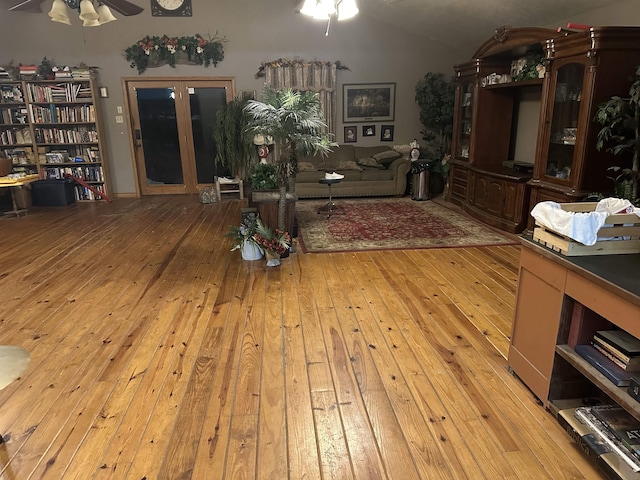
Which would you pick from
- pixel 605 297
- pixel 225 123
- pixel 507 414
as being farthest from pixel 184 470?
pixel 225 123

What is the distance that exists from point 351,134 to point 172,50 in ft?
10.9

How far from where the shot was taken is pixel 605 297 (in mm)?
1699

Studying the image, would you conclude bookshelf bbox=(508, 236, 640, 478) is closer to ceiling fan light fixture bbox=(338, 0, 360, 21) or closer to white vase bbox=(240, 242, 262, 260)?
ceiling fan light fixture bbox=(338, 0, 360, 21)

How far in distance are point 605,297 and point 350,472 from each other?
122 cm

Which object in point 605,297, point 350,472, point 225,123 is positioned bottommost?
point 350,472

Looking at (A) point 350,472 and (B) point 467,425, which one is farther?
(B) point 467,425

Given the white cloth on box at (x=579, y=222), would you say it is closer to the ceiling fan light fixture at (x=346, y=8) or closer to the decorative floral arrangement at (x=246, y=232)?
the ceiling fan light fixture at (x=346, y=8)

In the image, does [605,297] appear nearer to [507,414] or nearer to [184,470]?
[507,414]

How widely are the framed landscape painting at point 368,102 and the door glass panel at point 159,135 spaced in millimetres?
3047

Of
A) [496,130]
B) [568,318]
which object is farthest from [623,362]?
[496,130]

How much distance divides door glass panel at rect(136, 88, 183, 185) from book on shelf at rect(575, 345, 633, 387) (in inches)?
287

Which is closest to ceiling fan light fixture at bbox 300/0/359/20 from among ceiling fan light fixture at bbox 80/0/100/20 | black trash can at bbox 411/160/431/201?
ceiling fan light fixture at bbox 80/0/100/20

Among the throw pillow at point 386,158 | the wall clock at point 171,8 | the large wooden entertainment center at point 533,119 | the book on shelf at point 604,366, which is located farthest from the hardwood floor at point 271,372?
the wall clock at point 171,8

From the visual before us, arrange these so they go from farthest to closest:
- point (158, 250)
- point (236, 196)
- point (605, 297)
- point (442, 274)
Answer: point (236, 196) < point (158, 250) < point (442, 274) < point (605, 297)
